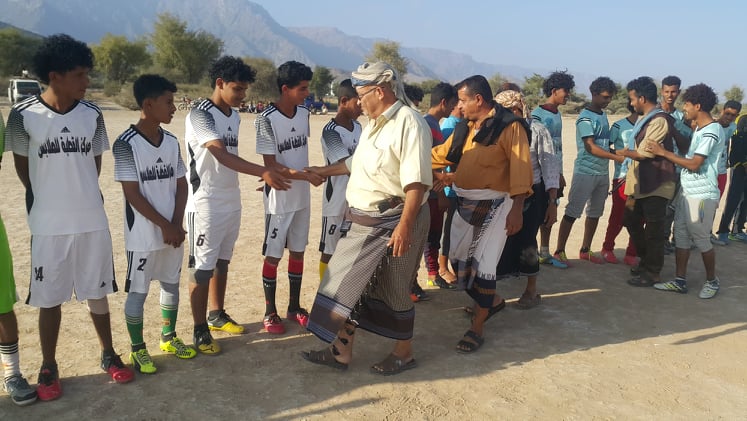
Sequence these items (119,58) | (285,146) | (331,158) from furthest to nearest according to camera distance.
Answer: (119,58)
(331,158)
(285,146)

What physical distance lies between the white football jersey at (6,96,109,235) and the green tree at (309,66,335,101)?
5112 cm

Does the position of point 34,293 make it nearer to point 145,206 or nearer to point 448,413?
point 145,206

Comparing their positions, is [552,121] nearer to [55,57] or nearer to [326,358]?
[326,358]

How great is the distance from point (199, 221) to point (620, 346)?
3.51 meters

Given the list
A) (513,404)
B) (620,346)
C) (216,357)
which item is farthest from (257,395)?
(620,346)

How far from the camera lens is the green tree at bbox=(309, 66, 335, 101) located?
53.6 meters

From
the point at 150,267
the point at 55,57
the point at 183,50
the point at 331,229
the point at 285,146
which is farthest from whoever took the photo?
the point at 183,50

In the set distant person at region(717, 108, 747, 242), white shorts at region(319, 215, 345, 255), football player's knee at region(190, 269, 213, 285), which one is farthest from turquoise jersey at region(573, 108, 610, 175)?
football player's knee at region(190, 269, 213, 285)

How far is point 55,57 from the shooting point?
123 inches

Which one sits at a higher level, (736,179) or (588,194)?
(736,179)

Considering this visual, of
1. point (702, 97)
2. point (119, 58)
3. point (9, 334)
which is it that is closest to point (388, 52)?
point (119, 58)

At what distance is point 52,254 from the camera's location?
3.16 m

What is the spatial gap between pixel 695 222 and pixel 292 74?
172 inches

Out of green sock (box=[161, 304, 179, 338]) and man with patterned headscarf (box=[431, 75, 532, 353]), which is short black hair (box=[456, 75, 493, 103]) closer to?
man with patterned headscarf (box=[431, 75, 532, 353])
